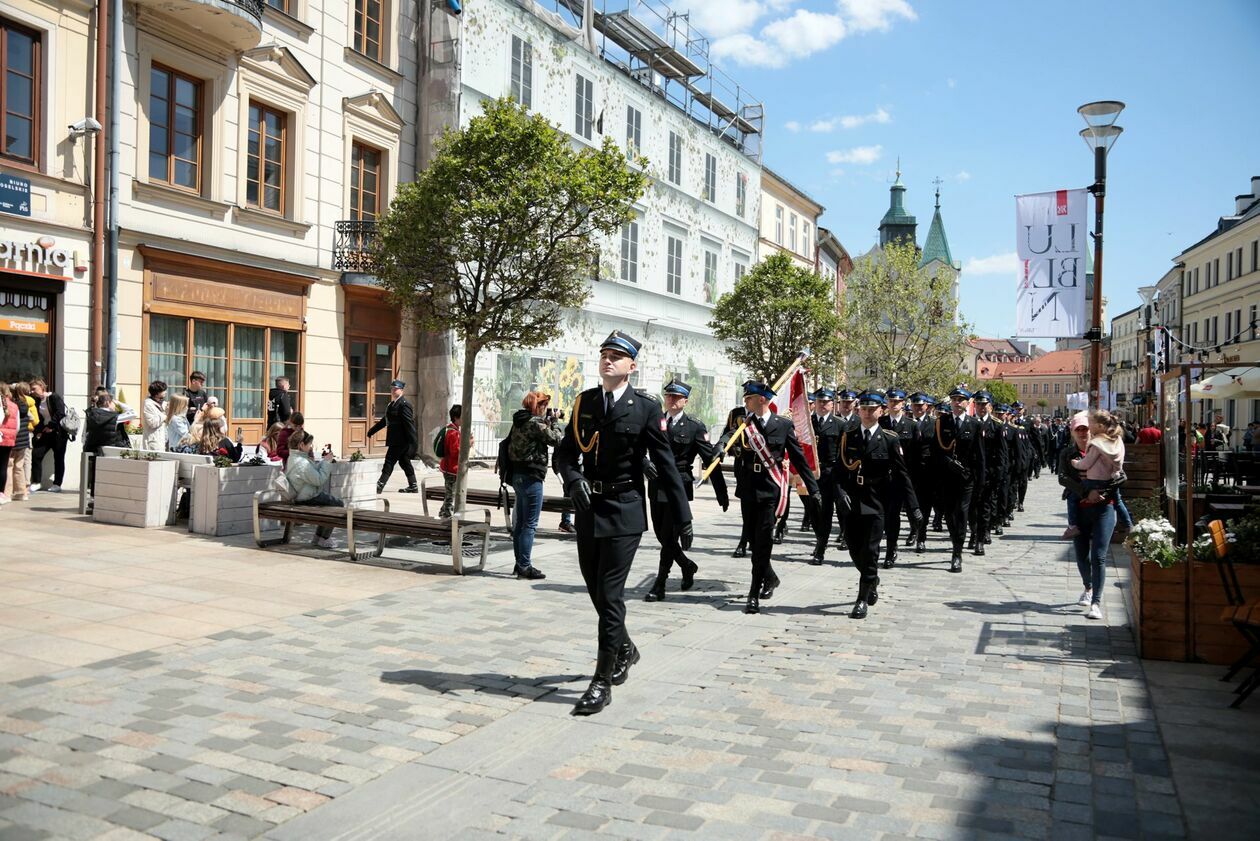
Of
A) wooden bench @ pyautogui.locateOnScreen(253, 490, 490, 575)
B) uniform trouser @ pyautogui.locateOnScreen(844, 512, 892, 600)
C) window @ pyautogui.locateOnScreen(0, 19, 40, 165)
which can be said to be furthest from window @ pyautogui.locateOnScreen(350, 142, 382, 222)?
uniform trouser @ pyautogui.locateOnScreen(844, 512, 892, 600)

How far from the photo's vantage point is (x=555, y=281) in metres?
12.0

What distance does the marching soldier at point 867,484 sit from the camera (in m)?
8.35

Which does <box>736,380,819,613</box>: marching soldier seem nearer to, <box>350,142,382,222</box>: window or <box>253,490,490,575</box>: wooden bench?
<box>253,490,490,575</box>: wooden bench

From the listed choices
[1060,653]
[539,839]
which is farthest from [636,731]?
[1060,653]

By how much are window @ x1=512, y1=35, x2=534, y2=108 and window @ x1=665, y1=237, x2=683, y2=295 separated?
8847 mm

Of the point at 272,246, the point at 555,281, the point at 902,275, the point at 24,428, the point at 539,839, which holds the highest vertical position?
the point at 902,275

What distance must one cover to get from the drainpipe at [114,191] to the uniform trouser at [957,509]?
12.3 m

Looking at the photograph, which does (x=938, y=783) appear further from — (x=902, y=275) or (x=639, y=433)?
(x=902, y=275)

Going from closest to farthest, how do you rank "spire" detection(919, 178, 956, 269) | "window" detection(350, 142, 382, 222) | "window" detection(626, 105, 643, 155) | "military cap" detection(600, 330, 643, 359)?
"military cap" detection(600, 330, 643, 359) < "window" detection(350, 142, 382, 222) < "window" detection(626, 105, 643, 155) < "spire" detection(919, 178, 956, 269)

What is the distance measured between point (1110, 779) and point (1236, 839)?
669 mm

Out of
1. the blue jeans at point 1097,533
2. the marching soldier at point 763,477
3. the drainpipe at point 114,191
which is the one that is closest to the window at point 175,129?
the drainpipe at point 114,191

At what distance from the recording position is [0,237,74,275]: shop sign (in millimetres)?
13727

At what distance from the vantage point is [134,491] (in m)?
11.5

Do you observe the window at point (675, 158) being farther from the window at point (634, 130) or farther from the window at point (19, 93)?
the window at point (19, 93)
